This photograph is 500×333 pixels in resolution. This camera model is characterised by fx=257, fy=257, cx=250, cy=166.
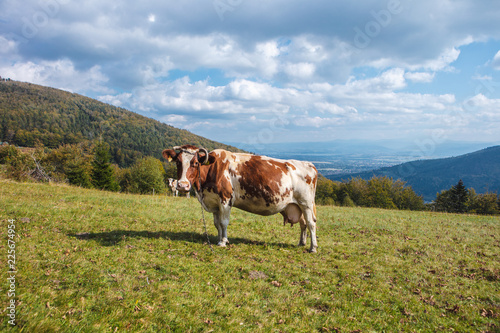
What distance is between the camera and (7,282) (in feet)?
14.6

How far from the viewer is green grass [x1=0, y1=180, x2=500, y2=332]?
4.40 metres

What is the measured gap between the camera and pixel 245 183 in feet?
29.0

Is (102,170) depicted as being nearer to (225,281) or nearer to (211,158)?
(211,158)

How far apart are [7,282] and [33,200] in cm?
984

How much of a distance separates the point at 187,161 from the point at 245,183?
2095 mm

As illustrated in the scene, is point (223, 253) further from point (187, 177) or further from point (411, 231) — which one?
point (411, 231)

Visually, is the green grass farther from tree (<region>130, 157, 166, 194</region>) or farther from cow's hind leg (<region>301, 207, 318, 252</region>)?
tree (<region>130, 157, 166, 194</region>)

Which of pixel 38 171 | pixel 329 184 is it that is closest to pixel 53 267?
pixel 38 171

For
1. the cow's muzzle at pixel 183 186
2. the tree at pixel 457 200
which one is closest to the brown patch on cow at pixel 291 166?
the cow's muzzle at pixel 183 186

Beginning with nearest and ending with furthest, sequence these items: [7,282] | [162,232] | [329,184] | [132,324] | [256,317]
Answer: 1. [132,324]
2. [7,282]
3. [256,317]
4. [162,232]
5. [329,184]

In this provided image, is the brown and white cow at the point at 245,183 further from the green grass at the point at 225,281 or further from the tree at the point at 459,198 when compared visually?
the tree at the point at 459,198

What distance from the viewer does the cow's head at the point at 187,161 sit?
7996mm

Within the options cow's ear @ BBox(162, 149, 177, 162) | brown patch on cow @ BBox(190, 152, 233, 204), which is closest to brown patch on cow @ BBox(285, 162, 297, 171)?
brown patch on cow @ BBox(190, 152, 233, 204)

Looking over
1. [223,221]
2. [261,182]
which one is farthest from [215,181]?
[261,182]
